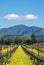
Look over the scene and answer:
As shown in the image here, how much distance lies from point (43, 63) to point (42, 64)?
0.72ft

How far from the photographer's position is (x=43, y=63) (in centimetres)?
2767

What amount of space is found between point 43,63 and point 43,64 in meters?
0.61

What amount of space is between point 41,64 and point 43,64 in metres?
0.83

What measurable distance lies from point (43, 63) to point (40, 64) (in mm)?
455

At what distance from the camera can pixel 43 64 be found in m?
27.1

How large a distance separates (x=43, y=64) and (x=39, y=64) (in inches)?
49.7

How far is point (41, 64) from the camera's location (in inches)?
1097

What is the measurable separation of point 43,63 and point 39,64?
0.74 m

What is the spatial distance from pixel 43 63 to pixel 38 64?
0.90 metres

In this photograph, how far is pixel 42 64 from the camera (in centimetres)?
2752

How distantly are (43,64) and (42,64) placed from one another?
1.52ft

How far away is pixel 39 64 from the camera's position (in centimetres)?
2827

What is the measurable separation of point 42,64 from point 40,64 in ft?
1.62

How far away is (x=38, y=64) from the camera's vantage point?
2839 cm
